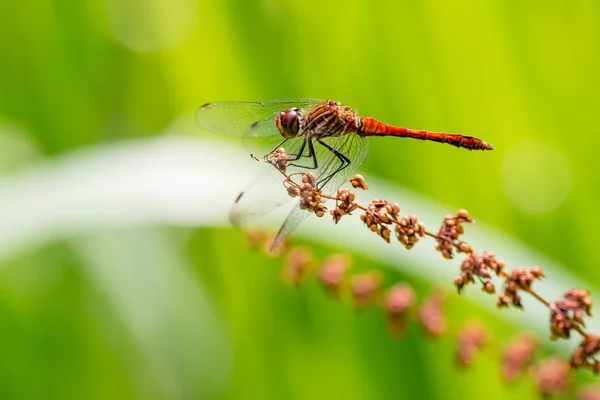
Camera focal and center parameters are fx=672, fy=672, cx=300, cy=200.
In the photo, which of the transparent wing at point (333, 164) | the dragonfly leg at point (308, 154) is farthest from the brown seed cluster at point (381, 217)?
the dragonfly leg at point (308, 154)

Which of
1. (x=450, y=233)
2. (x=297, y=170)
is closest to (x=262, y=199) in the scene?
(x=297, y=170)

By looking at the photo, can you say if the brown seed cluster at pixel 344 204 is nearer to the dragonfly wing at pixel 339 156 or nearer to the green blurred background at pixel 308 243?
the dragonfly wing at pixel 339 156

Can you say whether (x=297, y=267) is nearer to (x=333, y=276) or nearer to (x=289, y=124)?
(x=333, y=276)

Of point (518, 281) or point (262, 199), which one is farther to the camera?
point (262, 199)

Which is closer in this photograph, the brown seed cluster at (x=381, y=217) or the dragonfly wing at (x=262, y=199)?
the brown seed cluster at (x=381, y=217)

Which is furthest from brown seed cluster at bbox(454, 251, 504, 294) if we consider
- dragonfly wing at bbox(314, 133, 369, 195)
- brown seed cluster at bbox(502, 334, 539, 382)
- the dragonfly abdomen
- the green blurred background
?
the green blurred background

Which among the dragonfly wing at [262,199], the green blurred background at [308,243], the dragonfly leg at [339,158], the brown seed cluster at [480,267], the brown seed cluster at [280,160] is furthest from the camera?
the green blurred background at [308,243]
